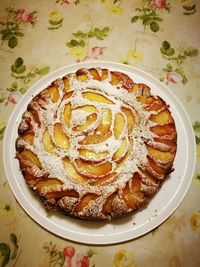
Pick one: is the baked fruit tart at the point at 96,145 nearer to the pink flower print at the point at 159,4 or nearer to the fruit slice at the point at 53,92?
the fruit slice at the point at 53,92

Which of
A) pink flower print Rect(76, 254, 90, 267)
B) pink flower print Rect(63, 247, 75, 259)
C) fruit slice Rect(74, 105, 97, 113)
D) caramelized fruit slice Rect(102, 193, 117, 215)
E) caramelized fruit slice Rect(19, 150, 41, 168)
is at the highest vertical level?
fruit slice Rect(74, 105, 97, 113)

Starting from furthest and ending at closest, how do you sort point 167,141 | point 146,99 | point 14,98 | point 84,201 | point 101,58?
point 101,58 → point 14,98 → point 146,99 → point 167,141 → point 84,201

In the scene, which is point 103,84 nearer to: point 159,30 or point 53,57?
point 53,57

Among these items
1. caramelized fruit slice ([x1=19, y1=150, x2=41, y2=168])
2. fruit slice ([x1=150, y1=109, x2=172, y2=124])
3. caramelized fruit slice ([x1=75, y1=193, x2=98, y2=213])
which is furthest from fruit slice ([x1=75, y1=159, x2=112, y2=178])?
fruit slice ([x1=150, y1=109, x2=172, y2=124])

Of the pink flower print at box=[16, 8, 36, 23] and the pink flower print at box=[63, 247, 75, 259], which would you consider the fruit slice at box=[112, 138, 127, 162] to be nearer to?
the pink flower print at box=[63, 247, 75, 259]

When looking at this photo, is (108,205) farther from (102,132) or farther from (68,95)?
(68,95)

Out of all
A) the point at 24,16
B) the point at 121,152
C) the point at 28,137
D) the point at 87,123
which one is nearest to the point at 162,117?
the point at 121,152
